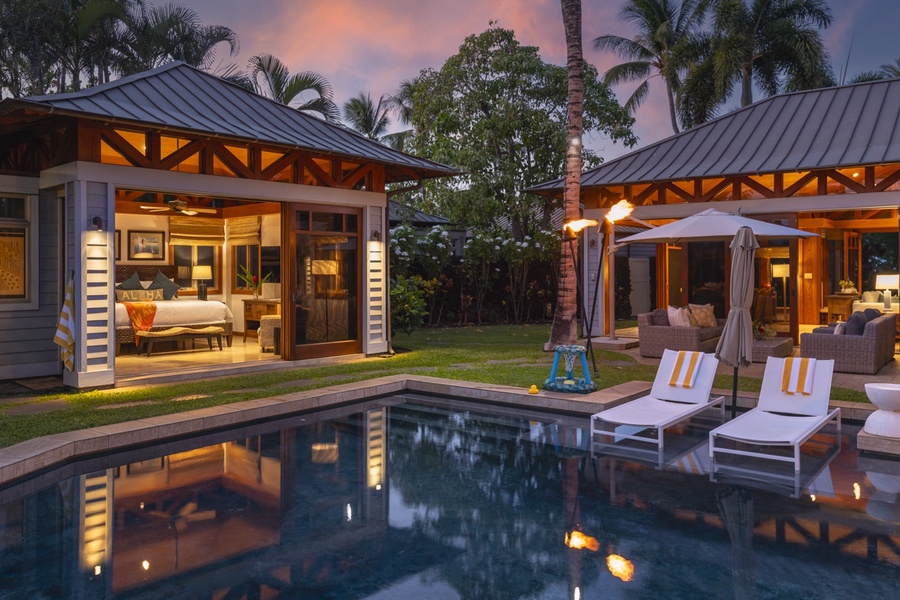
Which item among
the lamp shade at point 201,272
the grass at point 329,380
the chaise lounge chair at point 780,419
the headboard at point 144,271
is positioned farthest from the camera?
the lamp shade at point 201,272

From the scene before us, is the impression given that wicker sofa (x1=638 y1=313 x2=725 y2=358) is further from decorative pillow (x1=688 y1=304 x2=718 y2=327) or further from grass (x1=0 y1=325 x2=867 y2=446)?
grass (x1=0 y1=325 x2=867 y2=446)

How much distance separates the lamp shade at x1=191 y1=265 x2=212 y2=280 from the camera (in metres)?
14.8

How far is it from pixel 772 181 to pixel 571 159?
12.6 feet

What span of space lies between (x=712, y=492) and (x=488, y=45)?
55.3 ft

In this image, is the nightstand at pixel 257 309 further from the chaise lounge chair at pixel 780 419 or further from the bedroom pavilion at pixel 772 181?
the chaise lounge chair at pixel 780 419

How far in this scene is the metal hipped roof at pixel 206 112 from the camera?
844 centimetres

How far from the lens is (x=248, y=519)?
16.1 feet

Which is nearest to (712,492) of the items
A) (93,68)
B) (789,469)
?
(789,469)

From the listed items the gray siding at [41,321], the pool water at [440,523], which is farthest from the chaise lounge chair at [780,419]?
the gray siding at [41,321]

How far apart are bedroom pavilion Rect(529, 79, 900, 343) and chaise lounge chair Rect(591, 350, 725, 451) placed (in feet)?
17.0

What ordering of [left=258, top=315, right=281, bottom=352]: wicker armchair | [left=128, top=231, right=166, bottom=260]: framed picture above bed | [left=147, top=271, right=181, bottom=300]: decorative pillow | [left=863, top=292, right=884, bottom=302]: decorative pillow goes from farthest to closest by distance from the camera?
[left=863, top=292, right=884, bottom=302]: decorative pillow → [left=128, top=231, right=166, bottom=260]: framed picture above bed → [left=147, top=271, right=181, bottom=300]: decorative pillow → [left=258, top=315, right=281, bottom=352]: wicker armchair

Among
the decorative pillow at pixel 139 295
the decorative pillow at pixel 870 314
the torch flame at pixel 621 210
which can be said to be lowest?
the decorative pillow at pixel 870 314

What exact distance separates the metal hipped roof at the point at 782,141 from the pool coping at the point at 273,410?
17.5ft

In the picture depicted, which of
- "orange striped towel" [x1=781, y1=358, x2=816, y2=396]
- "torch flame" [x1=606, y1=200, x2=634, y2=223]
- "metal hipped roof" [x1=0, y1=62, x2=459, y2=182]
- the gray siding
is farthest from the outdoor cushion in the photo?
the gray siding
